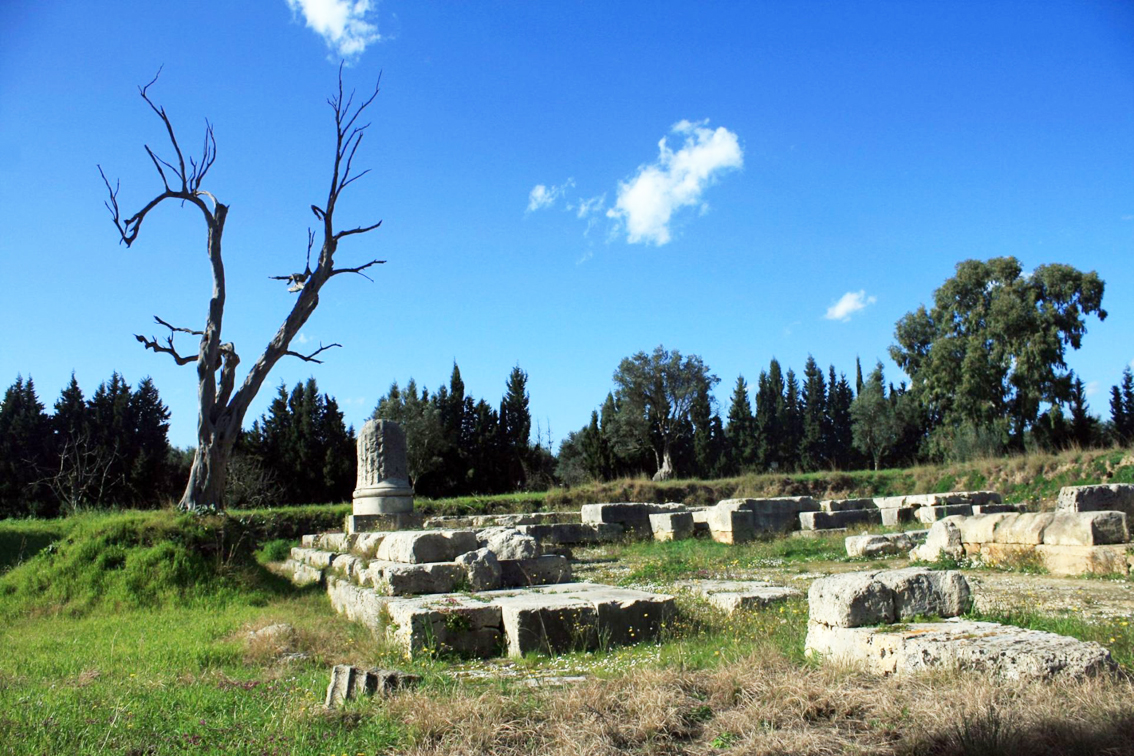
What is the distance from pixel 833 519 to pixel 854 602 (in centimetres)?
1263

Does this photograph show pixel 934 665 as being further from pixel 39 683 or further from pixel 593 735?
pixel 39 683

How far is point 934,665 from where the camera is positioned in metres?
3.99

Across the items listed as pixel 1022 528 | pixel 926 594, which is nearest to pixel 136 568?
pixel 926 594

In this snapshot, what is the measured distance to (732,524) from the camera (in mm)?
15500

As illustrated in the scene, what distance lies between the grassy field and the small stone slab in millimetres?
151

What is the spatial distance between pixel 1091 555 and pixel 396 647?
7858mm

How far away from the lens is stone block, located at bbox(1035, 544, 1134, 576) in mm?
8703

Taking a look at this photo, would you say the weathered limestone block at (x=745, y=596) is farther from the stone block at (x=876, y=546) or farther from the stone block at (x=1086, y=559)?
the stone block at (x=876, y=546)

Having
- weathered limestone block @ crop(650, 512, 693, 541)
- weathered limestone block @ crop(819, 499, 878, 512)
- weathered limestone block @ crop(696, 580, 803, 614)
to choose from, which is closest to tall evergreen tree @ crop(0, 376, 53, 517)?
weathered limestone block @ crop(650, 512, 693, 541)

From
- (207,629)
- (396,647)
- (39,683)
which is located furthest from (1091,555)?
(39,683)

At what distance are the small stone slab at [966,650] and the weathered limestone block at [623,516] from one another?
12.1 m

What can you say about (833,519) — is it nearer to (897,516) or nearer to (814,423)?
(897,516)

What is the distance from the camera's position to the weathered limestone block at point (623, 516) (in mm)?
16823

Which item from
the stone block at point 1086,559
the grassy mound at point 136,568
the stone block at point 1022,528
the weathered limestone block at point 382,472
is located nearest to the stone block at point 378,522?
the weathered limestone block at point 382,472
